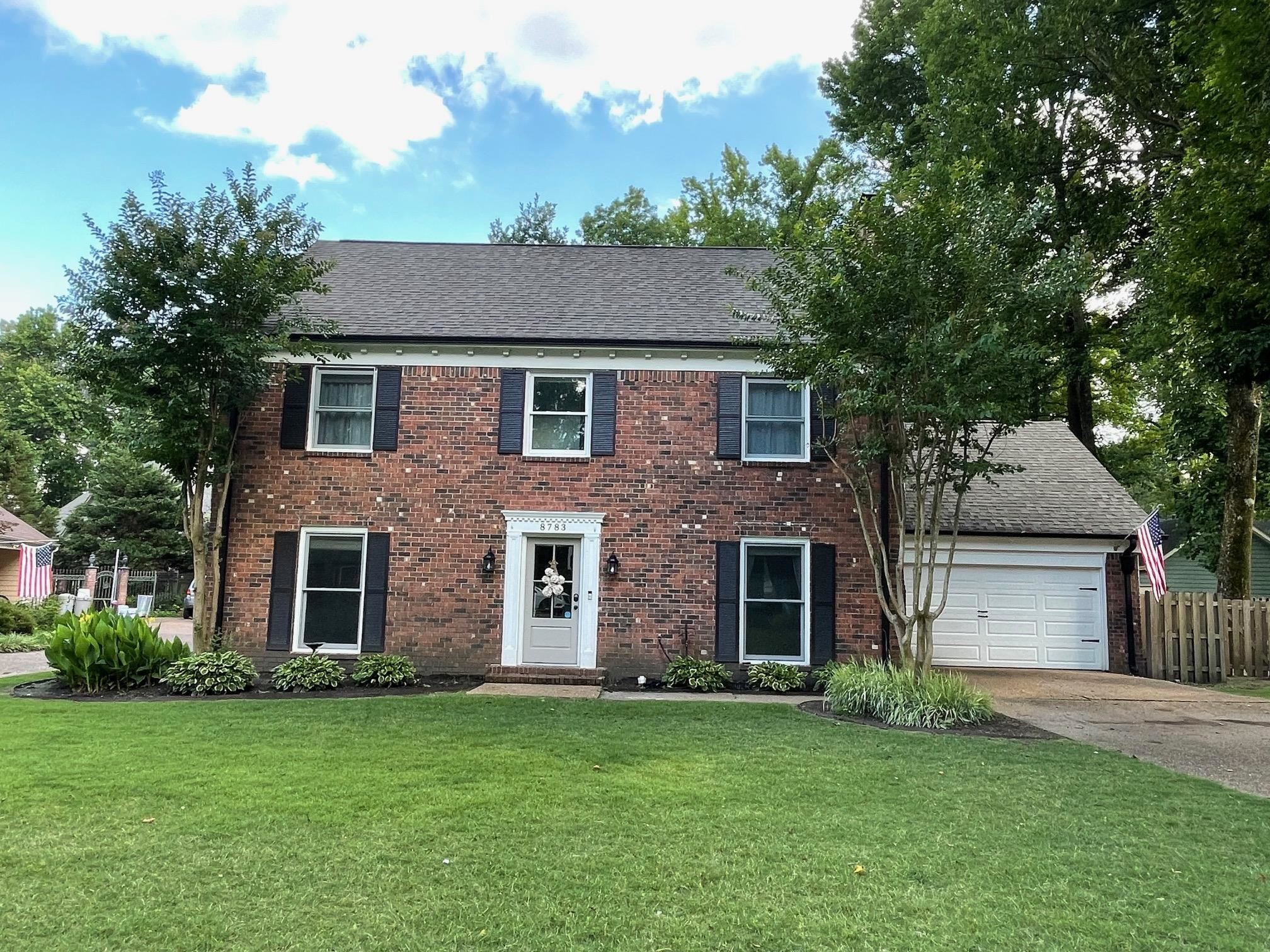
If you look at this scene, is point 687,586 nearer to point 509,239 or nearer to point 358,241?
point 358,241

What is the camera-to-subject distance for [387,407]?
11.4 m

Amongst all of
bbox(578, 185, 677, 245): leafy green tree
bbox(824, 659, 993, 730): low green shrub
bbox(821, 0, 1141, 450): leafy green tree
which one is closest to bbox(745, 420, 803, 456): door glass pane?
bbox(824, 659, 993, 730): low green shrub

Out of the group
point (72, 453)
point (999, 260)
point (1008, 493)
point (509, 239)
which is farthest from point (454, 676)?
point (72, 453)

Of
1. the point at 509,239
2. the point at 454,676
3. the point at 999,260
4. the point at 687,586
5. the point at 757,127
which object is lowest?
the point at 454,676

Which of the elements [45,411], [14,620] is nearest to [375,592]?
[14,620]

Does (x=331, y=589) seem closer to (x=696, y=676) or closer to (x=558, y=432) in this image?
(x=558, y=432)

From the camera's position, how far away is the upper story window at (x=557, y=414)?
11.4 metres

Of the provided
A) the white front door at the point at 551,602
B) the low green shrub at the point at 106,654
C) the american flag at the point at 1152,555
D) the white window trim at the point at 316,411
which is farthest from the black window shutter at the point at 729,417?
the low green shrub at the point at 106,654

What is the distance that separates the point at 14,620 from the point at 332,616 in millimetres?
10740

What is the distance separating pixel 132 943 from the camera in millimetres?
2977

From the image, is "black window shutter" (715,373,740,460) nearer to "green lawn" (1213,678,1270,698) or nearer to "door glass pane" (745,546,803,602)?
"door glass pane" (745,546,803,602)

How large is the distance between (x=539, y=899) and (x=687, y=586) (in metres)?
7.70

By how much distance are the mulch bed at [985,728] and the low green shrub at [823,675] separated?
5.06 ft

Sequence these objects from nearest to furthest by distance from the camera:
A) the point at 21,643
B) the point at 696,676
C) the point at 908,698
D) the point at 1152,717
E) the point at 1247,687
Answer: the point at 908,698 < the point at 1152,717 < the point at 696,676 < the point at 1247,687 < the point at 21,643
